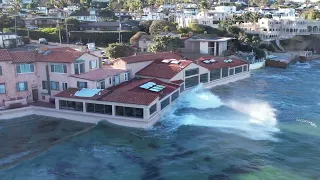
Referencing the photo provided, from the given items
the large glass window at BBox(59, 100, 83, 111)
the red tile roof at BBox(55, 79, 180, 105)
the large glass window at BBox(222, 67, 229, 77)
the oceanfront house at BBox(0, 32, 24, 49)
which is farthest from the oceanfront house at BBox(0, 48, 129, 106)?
the oceanfront house at BBox(0, 32, 24, 49)

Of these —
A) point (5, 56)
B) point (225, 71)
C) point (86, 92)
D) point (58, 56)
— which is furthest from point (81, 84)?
point (225, 71)

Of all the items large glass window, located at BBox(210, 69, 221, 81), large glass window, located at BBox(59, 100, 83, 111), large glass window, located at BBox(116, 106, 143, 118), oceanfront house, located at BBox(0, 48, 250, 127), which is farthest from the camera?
large glass window, located at BBox(210, 69, 221, 81)

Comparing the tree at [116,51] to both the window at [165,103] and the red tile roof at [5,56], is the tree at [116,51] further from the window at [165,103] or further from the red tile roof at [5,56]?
the window at [165,103]

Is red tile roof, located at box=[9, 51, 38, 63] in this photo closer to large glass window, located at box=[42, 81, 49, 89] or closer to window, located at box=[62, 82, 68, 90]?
large glass window, located at box=[42, 81, 49, 89]

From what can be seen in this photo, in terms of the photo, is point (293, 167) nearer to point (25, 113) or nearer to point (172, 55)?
point (25, 113)

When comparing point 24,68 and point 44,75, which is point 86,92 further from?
point 24,68

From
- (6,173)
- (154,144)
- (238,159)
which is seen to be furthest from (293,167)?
(6,173)
